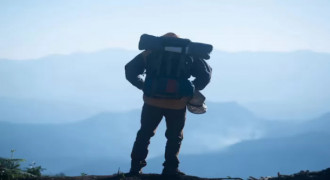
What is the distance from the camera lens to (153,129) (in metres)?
7.72

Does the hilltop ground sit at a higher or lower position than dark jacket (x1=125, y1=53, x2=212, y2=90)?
lower

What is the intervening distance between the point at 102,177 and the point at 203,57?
9.05ft

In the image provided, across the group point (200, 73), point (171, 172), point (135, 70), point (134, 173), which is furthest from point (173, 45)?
point (134, 173)

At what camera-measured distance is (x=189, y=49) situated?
7391mm

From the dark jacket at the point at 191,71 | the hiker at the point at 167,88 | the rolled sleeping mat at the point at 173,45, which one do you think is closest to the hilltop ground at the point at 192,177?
the hiker at the point at 167,88

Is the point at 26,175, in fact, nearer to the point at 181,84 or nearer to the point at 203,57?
the point at 181,84

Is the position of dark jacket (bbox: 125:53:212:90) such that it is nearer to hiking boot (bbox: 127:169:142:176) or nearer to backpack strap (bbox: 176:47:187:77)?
backpack strap (bbox: 176:47:187:77)

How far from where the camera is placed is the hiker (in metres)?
7.35

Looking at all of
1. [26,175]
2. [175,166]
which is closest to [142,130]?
[175,166]

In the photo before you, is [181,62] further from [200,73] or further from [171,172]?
[171,172]

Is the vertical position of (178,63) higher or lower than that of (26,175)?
higher

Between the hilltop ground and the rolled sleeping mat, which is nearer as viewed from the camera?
the hilltop ground

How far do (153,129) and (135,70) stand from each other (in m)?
1.16

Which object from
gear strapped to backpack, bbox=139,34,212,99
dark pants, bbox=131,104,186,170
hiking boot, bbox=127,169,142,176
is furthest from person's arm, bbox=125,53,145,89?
hiking boot, bbox=127,169,142,176
